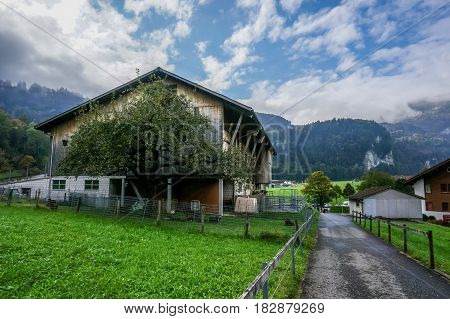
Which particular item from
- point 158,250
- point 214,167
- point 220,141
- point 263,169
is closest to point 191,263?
point 158,250

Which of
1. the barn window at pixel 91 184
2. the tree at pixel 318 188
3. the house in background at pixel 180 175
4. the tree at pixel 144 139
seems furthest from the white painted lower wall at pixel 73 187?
the tree at pixel 318 188

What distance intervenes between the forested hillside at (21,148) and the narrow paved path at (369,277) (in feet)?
291

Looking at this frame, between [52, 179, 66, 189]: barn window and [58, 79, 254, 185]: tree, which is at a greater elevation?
[58, 79, 254, 185]: tree

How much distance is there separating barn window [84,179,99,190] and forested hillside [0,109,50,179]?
64647mm

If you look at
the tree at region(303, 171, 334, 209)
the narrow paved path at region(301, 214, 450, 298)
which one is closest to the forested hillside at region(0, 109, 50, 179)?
the tree at region(303, 171, 334, 209)

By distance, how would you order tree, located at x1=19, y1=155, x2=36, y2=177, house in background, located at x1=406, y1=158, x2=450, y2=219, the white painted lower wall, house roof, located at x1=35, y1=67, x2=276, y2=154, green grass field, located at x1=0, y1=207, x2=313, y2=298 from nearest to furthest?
green grass field, located at x1=0, y1=207, x2=313, y2=298
house roof, located at x1=35, y1=67, x2=276, y2=154
the white painted lower wall
house in background, located at x1=406, y1=158, x2=450, y2=219
tree, located at x1=19, y1=155, x2=36, y2=177

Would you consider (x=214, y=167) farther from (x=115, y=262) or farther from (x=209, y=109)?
(x=115, y=262)

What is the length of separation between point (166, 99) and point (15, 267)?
13714mm

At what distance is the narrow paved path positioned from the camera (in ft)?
22.0

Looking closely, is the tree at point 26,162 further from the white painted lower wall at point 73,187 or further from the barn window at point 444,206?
the barn window at point 444,206

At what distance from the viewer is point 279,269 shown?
28.5 ft

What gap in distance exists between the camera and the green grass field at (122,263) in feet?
20.4

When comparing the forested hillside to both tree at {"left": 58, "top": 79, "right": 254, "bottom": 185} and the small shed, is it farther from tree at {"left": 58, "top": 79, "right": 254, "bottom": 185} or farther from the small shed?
the small shed

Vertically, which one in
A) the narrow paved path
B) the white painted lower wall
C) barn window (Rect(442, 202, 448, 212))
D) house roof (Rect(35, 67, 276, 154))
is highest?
house roof (Rect(35, 67, 276, 154))
